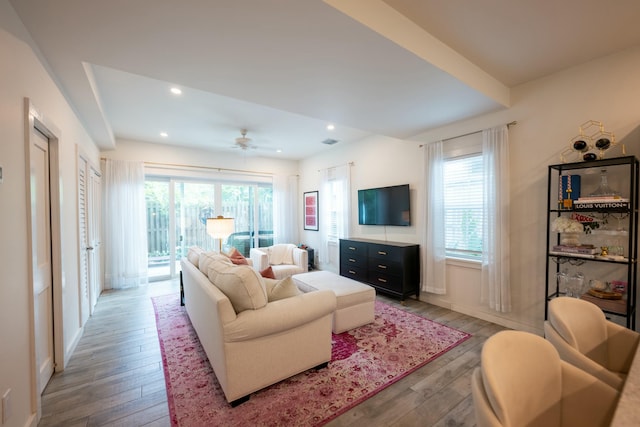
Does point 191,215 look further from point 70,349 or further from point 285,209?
point 70,349

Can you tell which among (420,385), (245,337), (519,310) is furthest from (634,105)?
(245,337)

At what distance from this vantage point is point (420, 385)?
6.72 feet

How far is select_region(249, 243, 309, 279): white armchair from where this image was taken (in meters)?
4.51

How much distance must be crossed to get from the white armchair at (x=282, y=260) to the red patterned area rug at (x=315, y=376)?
172 centimetres

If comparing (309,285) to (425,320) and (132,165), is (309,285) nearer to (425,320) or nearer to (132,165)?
(425,320)

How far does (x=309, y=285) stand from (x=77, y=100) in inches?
127

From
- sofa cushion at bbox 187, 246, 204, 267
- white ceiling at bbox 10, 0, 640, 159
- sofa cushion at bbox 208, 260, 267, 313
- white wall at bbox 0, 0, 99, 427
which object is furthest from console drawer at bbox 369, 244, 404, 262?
white wall at bbox 0, 0, 99, 427

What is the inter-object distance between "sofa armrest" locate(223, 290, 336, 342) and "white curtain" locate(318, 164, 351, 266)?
3107 millimetres

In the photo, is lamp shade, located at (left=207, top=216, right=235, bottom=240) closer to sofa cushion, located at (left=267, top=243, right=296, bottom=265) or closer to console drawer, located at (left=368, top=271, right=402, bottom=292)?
sofa cushion, located at (left=267, top=243, right=296, bottom=265)

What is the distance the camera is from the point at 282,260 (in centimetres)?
542

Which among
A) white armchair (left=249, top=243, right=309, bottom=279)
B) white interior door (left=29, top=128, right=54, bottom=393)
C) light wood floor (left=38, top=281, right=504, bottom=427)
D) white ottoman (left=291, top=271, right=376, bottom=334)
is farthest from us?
white armchair (left=249, top=243, right=309, bottom=279)

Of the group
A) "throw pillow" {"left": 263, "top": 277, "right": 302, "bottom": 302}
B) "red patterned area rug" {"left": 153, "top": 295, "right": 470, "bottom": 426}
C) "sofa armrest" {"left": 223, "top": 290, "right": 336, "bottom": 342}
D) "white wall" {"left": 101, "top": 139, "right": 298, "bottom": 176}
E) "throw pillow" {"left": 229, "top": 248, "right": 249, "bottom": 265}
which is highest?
"white wall" {"left": 101, "top": 139, "right": 298, "bottom": 176}

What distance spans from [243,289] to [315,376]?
3.27 ft

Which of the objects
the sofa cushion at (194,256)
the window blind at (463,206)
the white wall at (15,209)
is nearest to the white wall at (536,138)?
the window blind at (463,206)
